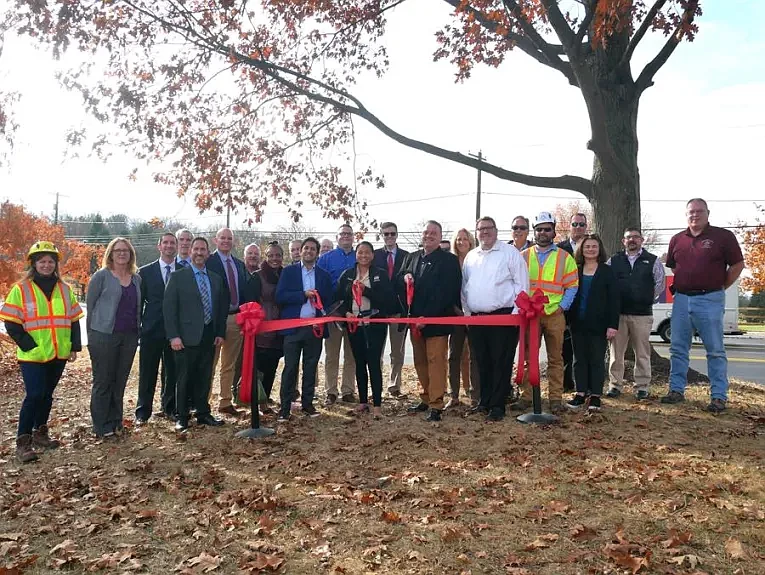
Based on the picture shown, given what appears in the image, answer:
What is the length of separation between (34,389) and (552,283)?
5.75 m

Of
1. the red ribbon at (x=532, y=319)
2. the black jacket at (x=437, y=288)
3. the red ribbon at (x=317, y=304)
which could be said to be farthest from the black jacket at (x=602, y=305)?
the red ribbon at (x=317, y=304)

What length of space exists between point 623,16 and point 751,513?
631 cm

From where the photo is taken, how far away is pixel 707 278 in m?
7.59

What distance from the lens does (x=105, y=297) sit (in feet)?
23.7

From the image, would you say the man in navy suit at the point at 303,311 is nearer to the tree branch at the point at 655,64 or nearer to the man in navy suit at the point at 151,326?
the man in navy suit at the point at 151,326

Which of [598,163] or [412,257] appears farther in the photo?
[598,163]

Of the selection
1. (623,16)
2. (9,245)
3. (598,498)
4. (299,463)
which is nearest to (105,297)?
(299,463)

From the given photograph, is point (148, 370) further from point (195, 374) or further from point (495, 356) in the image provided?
point (495, 356)

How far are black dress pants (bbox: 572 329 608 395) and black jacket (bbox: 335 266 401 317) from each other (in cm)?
223

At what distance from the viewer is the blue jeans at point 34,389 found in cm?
672

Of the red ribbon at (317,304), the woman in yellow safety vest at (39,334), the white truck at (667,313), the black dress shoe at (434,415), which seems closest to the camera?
the woman in yellow safety vest at (39,334)

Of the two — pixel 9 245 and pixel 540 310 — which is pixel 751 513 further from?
pixel 9 245

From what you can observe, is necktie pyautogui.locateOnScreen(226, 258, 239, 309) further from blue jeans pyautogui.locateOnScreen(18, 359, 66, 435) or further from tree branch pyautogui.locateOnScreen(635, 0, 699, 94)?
tree branch pyautogui.locateOnScreen(635, 0, 699, 94)

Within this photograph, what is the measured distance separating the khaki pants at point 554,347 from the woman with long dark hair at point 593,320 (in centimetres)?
24
